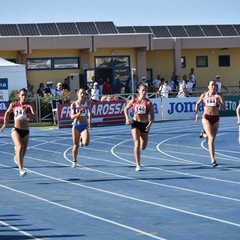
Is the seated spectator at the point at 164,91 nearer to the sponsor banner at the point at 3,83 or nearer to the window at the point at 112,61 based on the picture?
the sponsor banner at the point at 3,83

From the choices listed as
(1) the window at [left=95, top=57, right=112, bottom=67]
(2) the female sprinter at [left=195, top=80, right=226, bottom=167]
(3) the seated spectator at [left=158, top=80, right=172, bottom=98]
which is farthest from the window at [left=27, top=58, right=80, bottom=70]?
(2) the female sprinter at [left=195, top=80, right=226, bottom=167]

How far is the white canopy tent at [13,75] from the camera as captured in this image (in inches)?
1547

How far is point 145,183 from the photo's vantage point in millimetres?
17750

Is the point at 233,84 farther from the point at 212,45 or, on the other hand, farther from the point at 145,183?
the point at 145,183

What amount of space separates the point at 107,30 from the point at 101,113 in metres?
14.1

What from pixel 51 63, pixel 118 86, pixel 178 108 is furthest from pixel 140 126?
pixel 51 63

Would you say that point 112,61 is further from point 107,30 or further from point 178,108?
point 178,108

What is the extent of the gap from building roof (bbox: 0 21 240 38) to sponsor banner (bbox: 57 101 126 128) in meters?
11.7

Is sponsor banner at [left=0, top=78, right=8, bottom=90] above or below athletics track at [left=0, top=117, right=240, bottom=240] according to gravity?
above

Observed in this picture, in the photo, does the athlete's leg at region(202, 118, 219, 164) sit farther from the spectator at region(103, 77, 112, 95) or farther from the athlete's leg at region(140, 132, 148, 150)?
the spectator at region(103, 77, 112, 95)

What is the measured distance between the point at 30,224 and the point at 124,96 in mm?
29843

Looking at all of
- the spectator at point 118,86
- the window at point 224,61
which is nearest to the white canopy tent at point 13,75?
the spectator at point 118,86

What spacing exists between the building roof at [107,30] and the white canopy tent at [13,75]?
822 cm

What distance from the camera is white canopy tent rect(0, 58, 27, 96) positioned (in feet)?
129
